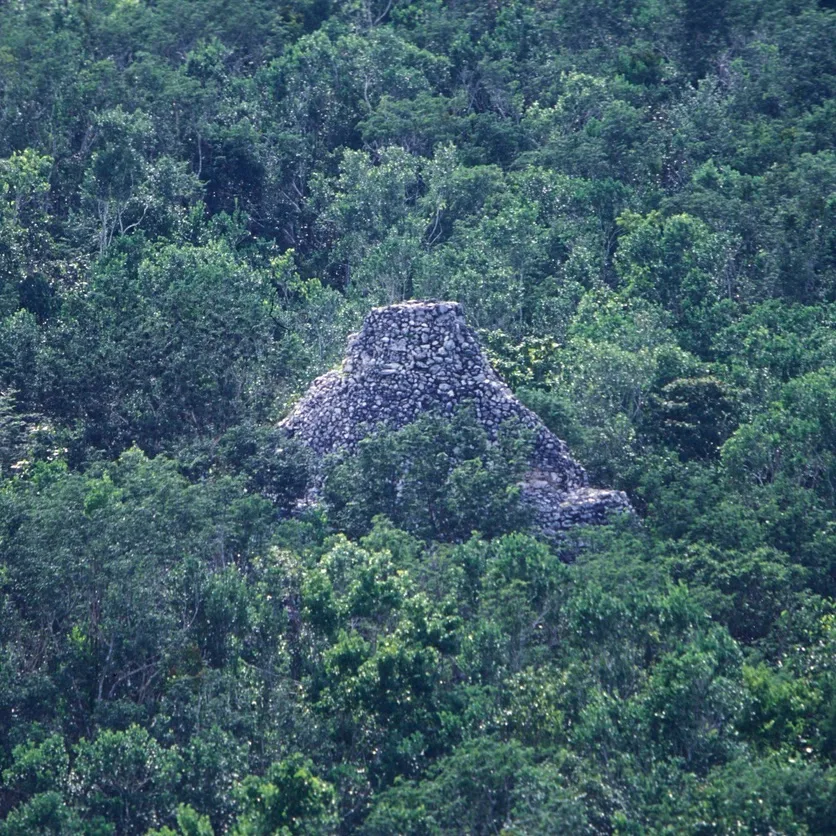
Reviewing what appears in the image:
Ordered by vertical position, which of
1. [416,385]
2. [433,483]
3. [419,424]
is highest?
[416,385]

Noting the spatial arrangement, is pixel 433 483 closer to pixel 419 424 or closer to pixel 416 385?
pixel 419 424

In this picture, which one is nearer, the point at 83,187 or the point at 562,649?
the point at 562,649

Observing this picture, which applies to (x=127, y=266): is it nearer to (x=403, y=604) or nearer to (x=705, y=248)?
(x=705, y=248)

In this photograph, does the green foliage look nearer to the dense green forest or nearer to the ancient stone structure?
the dense green forest

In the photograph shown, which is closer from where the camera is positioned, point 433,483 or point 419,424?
point 433,483

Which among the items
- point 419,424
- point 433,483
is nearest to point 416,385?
point 419,424

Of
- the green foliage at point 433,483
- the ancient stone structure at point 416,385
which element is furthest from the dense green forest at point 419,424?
the ancient stone structure at point 416,385

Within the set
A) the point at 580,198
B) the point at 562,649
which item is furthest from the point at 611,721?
the point at 580,198
